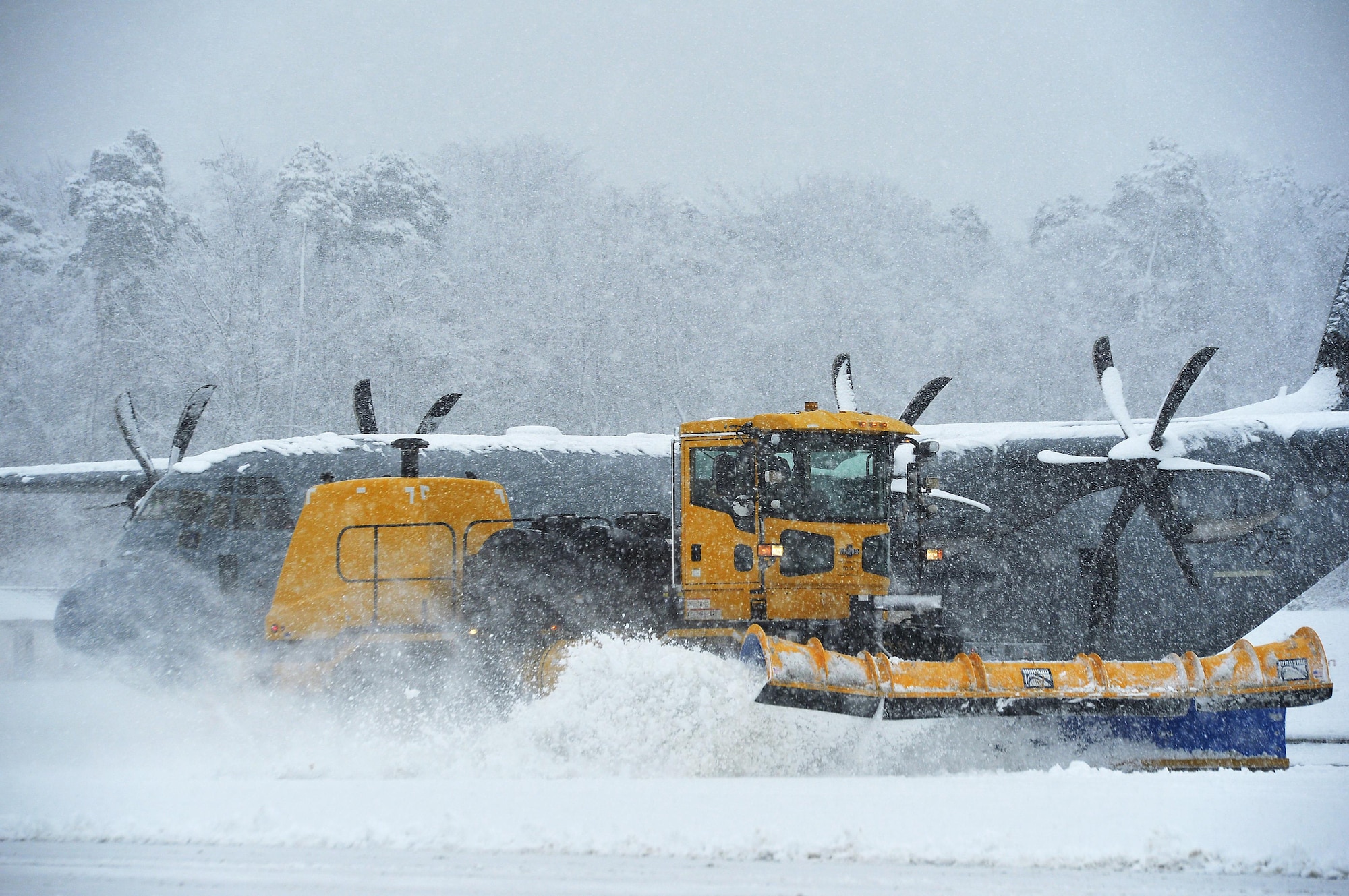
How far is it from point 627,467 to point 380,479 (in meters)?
7.17

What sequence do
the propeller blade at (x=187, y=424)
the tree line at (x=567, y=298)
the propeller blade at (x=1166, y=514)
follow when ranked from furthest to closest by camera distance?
1. the tree line at (x=567, y=298)
2. the propeller blade at (x=187, y=424)
3. the propeller blade at (x=1166, y=514)

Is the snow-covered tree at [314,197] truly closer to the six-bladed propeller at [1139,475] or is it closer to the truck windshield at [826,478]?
the six-bladed propeller at [1139,475]

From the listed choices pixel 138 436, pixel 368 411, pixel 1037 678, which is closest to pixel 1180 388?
pixel 1037 678

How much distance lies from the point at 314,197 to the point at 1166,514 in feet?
107

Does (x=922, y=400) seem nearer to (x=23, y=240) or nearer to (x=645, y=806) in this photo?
(x=645, y=806)

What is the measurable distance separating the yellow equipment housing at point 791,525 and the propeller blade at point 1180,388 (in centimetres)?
289

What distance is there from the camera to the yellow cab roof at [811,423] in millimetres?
7215

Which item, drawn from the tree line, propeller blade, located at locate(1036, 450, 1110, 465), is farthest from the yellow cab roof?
the tree line

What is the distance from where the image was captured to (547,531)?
8.25m

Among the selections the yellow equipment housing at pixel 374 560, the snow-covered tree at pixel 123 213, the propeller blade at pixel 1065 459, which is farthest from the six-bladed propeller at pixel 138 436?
the snow-covered tree at pixel 123 213

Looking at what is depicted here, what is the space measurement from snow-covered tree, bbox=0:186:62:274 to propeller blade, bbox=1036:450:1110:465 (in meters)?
40.0

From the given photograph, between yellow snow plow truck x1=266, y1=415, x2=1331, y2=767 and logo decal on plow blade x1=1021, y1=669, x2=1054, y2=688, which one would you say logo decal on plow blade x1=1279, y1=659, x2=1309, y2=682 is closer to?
yellow snow plow truck x1=266, y1=415, x2=1331, y2=767

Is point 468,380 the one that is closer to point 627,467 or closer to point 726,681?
point 627,467

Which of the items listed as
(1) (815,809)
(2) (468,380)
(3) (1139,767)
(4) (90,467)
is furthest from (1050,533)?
(2) (468,380)
